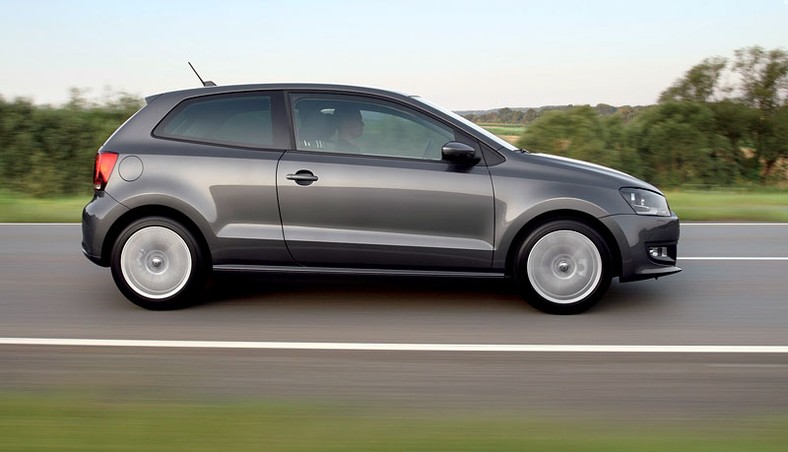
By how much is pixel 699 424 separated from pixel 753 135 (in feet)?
80.0

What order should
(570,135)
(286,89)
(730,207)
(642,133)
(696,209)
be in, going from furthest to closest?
(642,133)
(570,135)
(730,207)
(696,209)
(286,89)

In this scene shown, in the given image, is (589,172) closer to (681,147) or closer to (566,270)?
(566,270)

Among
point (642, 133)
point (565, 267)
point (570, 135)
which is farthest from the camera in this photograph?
point (642, 133)

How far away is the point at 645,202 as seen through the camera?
696cm

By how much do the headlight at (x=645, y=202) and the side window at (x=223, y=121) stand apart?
8.40 ft

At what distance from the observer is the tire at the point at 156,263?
6934mm

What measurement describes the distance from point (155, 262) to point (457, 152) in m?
2.27

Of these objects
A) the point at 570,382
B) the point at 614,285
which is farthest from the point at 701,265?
the point at 570,382

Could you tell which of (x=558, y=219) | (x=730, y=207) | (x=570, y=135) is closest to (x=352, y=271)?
(x=558, y=219)

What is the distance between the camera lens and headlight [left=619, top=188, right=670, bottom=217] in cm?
689

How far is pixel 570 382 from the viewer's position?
5.14 metres

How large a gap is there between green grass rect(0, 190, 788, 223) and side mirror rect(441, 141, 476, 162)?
282 inches

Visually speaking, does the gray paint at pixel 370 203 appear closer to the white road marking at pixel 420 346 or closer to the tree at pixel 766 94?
the white road marking at pixel 420 346

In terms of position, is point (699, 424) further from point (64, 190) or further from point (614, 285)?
point (64, 190)
